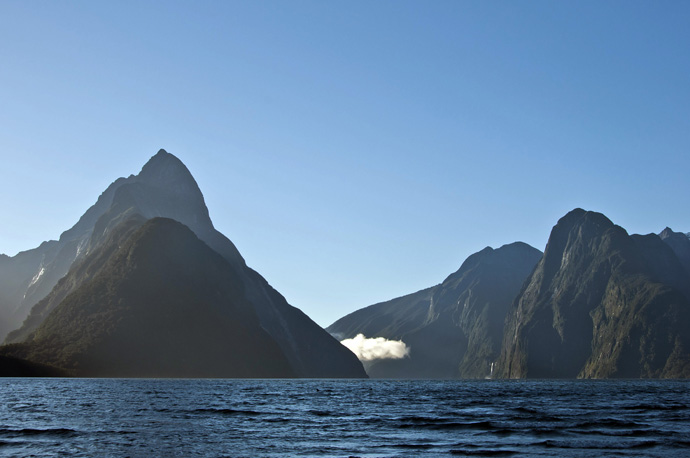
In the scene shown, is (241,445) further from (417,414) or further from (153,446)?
(417,414)

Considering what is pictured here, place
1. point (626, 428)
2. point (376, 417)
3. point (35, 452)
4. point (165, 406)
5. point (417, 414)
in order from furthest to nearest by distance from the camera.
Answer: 1. point (165, 406)
2. point (417, 414)
3. point (376, 417)
4. point (626, 428)
5. point (35, 452)

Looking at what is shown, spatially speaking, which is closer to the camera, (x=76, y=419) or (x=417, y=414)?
(x=76, y=419)

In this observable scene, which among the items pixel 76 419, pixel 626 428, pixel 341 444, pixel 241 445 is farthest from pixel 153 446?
pixel 626 428

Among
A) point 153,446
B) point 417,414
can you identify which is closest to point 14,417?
point 153,446

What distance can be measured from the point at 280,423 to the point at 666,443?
114 ft

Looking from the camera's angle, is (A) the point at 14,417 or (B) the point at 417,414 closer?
(A) the point at 14,417

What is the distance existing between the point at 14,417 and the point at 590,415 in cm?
6014

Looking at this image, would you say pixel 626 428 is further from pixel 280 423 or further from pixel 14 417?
pixel 14 417

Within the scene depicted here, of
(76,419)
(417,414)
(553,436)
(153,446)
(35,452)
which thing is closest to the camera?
(35,452)

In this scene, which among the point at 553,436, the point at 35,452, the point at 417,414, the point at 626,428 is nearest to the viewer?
the point at 35,452

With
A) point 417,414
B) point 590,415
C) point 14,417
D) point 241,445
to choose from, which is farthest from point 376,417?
point 14,417

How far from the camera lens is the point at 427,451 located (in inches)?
1817

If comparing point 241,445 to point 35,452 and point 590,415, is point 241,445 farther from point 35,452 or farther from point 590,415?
point 590,415

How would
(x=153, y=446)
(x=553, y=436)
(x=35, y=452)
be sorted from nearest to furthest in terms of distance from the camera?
1. (x=35, y=452)
2. (x=153, y=446)
3. (x=553, y=436)
